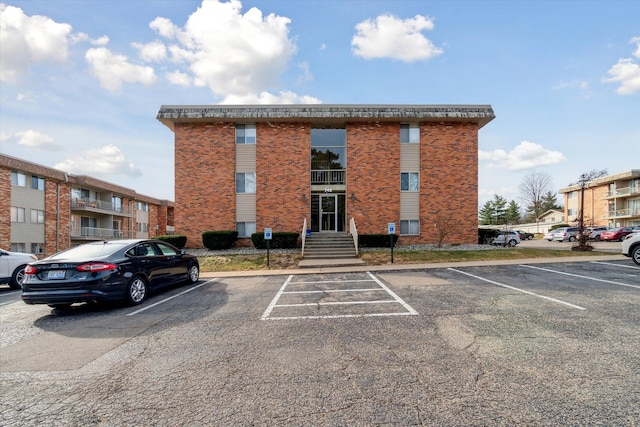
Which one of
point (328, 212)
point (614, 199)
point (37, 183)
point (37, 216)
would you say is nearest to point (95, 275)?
point (328, 212)

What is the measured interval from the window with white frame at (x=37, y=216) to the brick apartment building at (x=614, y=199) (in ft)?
183

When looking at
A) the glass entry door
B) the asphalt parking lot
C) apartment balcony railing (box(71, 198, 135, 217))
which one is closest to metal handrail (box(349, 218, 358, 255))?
the glass entry door

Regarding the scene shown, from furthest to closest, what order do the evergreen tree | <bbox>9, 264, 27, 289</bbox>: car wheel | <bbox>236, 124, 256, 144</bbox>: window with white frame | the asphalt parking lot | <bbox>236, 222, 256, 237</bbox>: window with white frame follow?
the evergreen tree < <bbox>236, 124, 256, 144</bbox>: window with white frame < <bbox>236, 222, 256, 237</bbox>: window with white frame < <bbox>9, 264, 27, 289</bbox>: car wheel < the asphalt parking lot

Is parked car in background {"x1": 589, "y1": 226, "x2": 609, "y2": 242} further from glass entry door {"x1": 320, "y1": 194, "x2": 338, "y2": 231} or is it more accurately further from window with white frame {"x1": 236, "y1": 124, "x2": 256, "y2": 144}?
window with white frame {"x1": 236, "y1": 124, "x2": 256, "y2": 144}

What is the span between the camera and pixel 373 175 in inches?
769

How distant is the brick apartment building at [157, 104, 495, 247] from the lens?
19.3 metres

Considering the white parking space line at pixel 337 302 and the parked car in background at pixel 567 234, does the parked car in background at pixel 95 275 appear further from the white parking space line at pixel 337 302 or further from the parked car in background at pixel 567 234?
the parked car in background at pixel 567 234

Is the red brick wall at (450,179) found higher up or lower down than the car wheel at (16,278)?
higher up

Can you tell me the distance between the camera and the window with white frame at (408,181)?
64.8 feet

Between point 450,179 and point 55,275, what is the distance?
19.3 metres

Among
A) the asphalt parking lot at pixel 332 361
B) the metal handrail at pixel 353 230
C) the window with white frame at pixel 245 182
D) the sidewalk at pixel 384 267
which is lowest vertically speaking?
the sidewalk at pixel 384 267

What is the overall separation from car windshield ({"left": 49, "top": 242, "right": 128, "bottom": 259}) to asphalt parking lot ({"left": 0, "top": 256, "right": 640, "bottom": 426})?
3.82 feet

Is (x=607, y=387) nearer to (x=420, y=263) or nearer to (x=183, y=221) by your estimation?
(x=420, y=263)

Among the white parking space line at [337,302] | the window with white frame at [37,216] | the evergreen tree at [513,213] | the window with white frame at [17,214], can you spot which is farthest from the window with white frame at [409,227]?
the evergreen tree at [513,213]
